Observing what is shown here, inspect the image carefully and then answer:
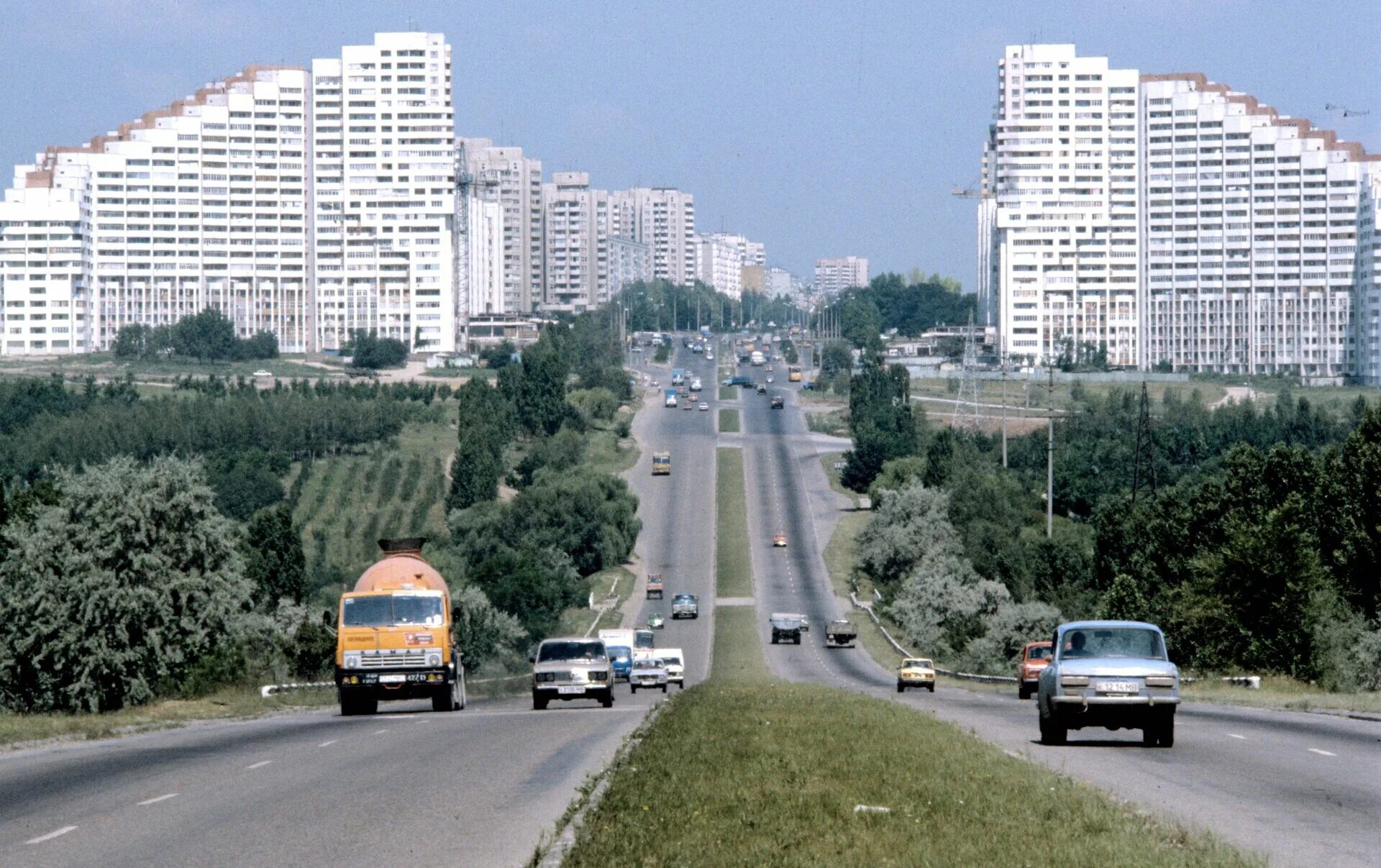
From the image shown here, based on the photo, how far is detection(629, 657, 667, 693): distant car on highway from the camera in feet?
184

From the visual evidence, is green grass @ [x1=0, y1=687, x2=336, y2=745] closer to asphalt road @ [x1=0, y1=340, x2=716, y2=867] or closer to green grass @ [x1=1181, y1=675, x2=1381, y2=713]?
asphalt road @ [x1=0, y1=340, x2=716, y2=867]

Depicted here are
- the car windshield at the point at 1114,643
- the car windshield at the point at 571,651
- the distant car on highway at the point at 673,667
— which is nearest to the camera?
the car windshield at the point at 1114,643

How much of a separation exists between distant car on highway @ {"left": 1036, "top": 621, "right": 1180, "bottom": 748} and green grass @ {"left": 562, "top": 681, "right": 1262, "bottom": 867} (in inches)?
61.3

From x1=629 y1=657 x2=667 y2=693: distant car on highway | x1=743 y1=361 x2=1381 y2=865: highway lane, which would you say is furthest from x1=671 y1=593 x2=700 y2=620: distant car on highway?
x1=743 y1=361 x2=1381 y2=865: highway lane

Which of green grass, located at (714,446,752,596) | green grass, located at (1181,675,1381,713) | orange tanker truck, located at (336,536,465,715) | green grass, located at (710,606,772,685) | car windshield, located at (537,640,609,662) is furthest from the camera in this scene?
green grass, located at (714,446,752,596)

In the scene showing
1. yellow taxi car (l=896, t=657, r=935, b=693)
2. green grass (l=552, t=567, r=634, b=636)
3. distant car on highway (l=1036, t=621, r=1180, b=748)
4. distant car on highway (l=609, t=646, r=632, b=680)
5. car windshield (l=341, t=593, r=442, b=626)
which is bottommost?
green grass (l=552, t=567, r=634, b=636)

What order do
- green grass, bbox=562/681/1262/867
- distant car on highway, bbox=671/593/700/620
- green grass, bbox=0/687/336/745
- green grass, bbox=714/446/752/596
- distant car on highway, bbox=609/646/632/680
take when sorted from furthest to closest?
green grass, bbox=714/446/752/596 < distant car on highway, bbox=671/593/700/620 < distant car on highway, bbox=609/646/632/680 < green grass, bbox=0/687/336/745 < green grass, bbox=562/681/1262/867

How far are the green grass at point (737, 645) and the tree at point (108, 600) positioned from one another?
75.0 ft

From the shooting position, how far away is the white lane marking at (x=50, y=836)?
15.1 meters

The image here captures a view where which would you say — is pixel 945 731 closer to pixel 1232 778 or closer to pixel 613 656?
pixel 1232 778

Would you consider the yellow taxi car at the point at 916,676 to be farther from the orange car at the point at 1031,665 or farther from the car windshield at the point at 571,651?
the car windshield at the point at 571,651

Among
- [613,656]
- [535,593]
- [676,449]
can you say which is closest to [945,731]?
[613,656]

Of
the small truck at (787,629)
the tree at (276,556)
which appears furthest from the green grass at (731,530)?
the tree at (276,556)

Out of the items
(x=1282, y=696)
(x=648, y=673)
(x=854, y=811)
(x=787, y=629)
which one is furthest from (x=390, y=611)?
(x=787, y=629)
